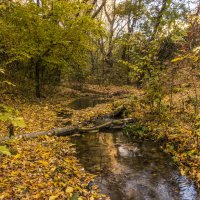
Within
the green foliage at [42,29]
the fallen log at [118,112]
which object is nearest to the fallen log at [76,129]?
the fallen log at [118,112]

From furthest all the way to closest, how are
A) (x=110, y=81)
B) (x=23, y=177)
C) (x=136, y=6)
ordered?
(x=110, y=81) < (x=136, y=6) < (x=23, y=177)

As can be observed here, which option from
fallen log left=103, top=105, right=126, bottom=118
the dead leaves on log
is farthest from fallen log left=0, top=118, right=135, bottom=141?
fallen log left=103, top=105, right=126, bottom=118

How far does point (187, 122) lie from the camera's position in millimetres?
9422

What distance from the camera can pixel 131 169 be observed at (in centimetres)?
679

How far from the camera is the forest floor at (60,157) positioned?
504 cm

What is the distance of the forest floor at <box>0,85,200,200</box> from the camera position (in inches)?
198

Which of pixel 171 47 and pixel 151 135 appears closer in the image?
pixel 151 135

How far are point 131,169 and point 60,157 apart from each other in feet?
6.86

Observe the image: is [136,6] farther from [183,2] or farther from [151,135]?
[151,135]

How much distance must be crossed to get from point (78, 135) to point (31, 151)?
284cm

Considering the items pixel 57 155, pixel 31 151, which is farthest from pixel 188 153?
pixel 31 151

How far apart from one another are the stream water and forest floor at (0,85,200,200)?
0.30 metres

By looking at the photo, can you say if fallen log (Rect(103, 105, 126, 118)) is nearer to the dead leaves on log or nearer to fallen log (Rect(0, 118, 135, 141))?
fallen log (Rect(0, 118, 135, 141))

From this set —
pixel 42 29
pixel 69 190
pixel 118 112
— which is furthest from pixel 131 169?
pixel 42 29
